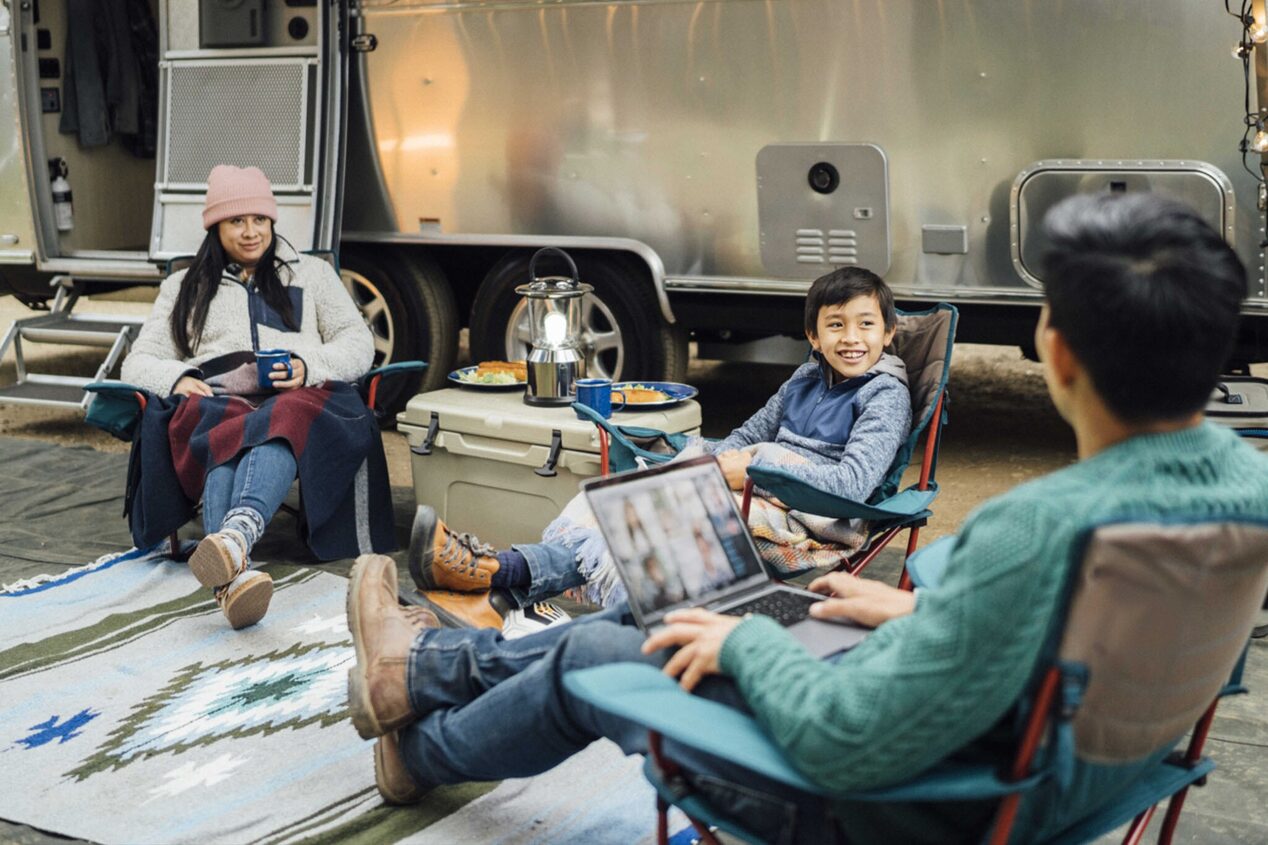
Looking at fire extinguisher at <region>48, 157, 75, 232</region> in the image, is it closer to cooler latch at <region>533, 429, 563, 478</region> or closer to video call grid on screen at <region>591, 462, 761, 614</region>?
cooler latch at <region>533, 429, 563, 478</region>

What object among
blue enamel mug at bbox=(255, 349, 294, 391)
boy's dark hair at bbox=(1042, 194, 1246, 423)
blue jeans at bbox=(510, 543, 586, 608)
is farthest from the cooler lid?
boy's dark hair at bbox=(1042, 194, 1246, 423)

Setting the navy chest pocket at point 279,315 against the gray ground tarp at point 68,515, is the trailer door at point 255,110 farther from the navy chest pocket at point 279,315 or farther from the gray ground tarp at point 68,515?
the navy chest pocket at point 279,315

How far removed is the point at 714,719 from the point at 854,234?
11.2ft

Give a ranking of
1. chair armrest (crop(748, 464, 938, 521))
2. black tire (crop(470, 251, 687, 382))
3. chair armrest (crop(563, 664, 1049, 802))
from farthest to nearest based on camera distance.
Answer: black tire (crop(470, 251, 687, 382)) → chair armrest (crop(748, 464, 938, 521)) → chair armrest (crop(563, 664, 1049, 802))

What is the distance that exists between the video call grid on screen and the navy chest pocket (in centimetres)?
238

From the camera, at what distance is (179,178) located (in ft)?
19.0

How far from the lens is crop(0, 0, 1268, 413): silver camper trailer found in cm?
453

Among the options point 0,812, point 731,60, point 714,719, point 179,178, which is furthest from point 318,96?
point 714,719

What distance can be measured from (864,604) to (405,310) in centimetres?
417

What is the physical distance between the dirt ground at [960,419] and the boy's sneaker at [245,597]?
1.75 meters

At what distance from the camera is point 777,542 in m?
3.17

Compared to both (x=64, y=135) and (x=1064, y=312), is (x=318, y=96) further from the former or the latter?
(x=1064, y=312)

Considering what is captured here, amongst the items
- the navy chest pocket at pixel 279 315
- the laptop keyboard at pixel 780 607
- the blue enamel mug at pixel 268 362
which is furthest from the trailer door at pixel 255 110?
the laptop keyboard at pixel 780 607

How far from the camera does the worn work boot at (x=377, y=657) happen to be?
2250 millimetres
